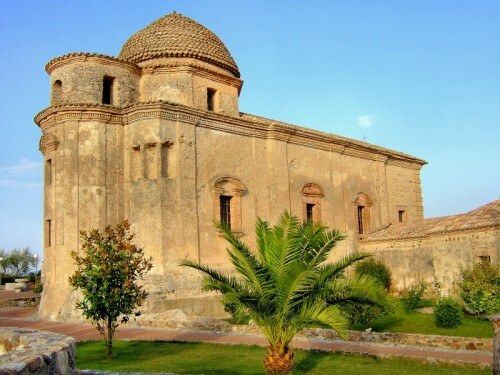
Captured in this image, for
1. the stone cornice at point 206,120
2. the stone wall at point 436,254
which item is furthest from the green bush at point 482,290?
the stone cornice at point 206,120

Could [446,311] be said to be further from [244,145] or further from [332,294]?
[244,145]

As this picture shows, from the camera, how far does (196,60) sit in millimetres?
22141

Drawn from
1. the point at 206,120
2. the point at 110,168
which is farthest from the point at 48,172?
the point at 206,120

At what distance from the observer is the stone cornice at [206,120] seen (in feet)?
63.0

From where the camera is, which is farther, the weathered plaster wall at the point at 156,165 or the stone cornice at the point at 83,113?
the stone cornice at the point at 83,113

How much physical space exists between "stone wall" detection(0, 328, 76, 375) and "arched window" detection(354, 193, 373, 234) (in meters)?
22.0

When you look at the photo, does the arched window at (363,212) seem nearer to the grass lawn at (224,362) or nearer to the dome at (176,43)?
the dome at (176,43)

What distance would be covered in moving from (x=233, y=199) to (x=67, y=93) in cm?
753

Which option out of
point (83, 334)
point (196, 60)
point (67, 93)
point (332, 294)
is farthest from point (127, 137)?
point (332, 294)

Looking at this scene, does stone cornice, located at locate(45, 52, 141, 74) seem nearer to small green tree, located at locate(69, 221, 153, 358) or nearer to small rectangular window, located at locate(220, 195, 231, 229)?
small rectangular window, located at locate(220, 195, 231, 229)

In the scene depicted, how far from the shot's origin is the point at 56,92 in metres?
20.6

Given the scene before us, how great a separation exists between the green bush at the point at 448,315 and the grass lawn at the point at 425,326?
0.58 feet

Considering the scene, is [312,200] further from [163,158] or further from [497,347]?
[497,347]

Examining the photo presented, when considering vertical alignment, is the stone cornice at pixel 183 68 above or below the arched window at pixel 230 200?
above
